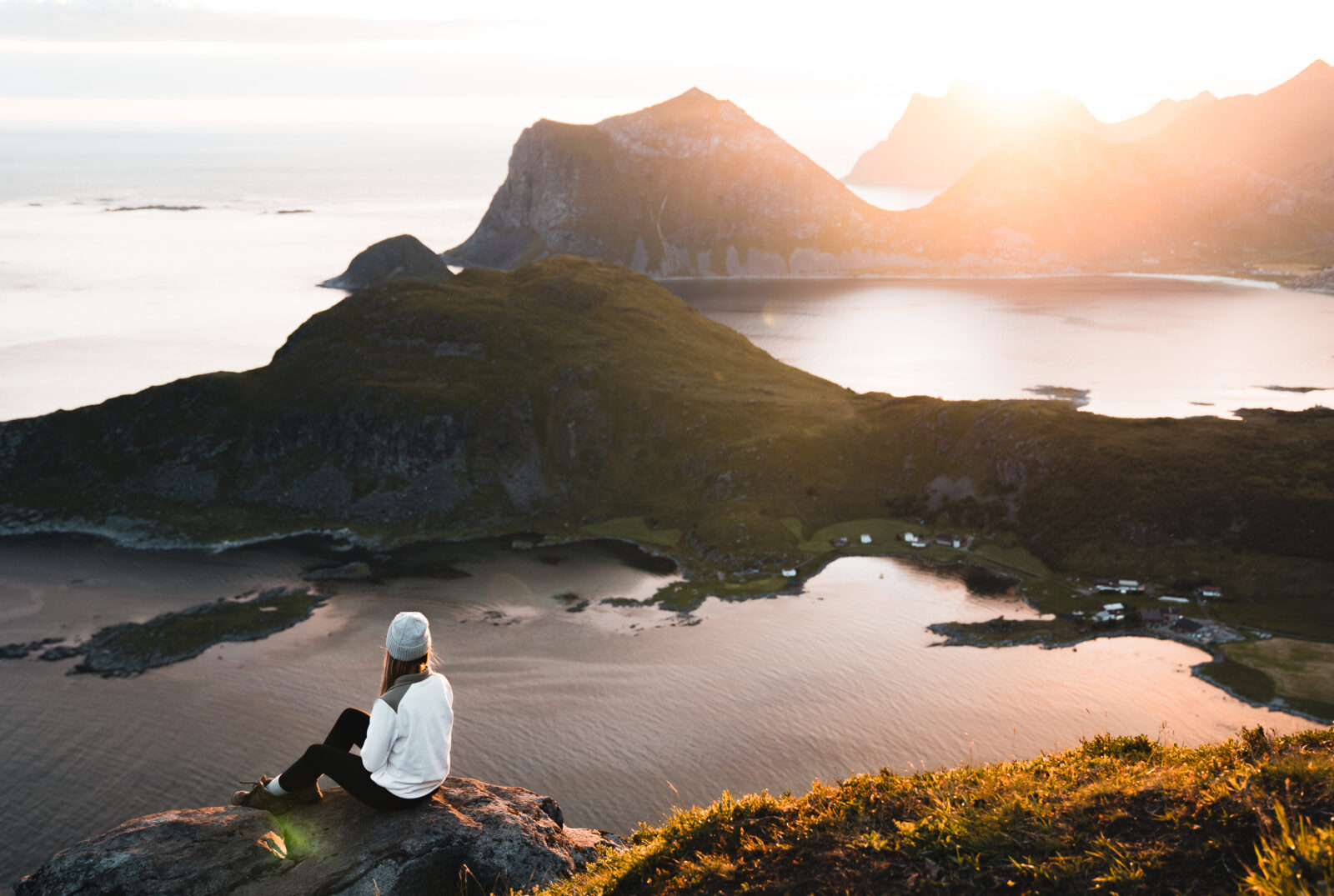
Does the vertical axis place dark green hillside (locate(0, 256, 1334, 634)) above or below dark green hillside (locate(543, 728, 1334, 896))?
below

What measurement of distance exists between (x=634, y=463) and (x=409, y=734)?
121150mm

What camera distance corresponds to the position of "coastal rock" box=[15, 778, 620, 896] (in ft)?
47.3

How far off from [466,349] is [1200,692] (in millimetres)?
125918

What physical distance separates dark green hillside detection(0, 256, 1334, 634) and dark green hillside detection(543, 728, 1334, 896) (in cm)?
9218

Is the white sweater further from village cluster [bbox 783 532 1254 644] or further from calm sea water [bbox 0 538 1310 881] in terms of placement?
village cluster [bbox 783 532 1254 644]

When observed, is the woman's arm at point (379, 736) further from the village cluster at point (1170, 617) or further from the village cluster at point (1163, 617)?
the village cluster at point (1170, 617)

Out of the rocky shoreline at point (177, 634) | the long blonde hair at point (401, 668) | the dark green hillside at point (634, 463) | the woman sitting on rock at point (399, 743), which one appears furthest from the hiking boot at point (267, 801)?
the dark green hillside at point (634, 463)

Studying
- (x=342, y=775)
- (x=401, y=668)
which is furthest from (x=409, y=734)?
(x=342, y=775)

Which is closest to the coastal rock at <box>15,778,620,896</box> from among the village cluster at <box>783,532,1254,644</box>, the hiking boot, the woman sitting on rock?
the hiking boot

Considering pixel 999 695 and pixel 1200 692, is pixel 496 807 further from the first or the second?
pixel 1200 692

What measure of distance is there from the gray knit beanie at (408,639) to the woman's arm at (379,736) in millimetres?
925

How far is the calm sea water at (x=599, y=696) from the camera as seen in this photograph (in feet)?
229

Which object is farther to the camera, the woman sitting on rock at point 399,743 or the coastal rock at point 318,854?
the woman sitting on rock at point 399,743

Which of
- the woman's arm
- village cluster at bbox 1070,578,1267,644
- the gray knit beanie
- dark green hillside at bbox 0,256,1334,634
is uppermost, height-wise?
the gray knit beanie
